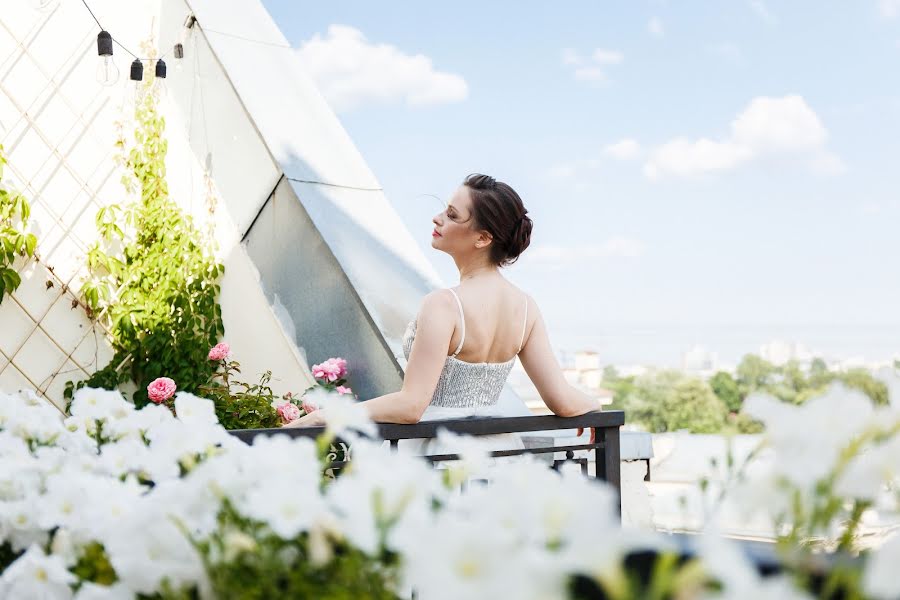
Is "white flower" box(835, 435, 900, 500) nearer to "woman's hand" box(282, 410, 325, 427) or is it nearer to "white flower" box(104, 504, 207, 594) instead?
"white flower" box(104, 504, 207, 594)

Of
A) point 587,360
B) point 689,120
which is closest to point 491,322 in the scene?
point 587,360

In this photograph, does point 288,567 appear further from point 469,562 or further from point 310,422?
point 310,422

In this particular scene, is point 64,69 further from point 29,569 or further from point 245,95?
point 29,569

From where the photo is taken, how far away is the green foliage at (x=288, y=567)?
59cm

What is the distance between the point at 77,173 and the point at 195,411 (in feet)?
10.9

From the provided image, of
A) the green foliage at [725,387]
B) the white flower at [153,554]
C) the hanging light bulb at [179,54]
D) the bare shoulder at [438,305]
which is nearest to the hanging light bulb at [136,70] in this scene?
the hanging light bulb at [179,54]

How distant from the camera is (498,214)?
92.1 inches

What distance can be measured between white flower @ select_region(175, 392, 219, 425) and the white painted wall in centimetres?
273

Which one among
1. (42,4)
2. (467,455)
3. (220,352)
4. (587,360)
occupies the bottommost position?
(467,455)

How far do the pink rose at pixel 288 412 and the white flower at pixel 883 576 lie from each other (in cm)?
287

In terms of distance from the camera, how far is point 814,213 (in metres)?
27.6

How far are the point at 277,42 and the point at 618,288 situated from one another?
26896mm

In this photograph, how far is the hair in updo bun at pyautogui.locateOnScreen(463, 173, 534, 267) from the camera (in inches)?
91.9

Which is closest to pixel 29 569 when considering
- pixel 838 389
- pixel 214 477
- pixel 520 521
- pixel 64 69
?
pixel 214 477
